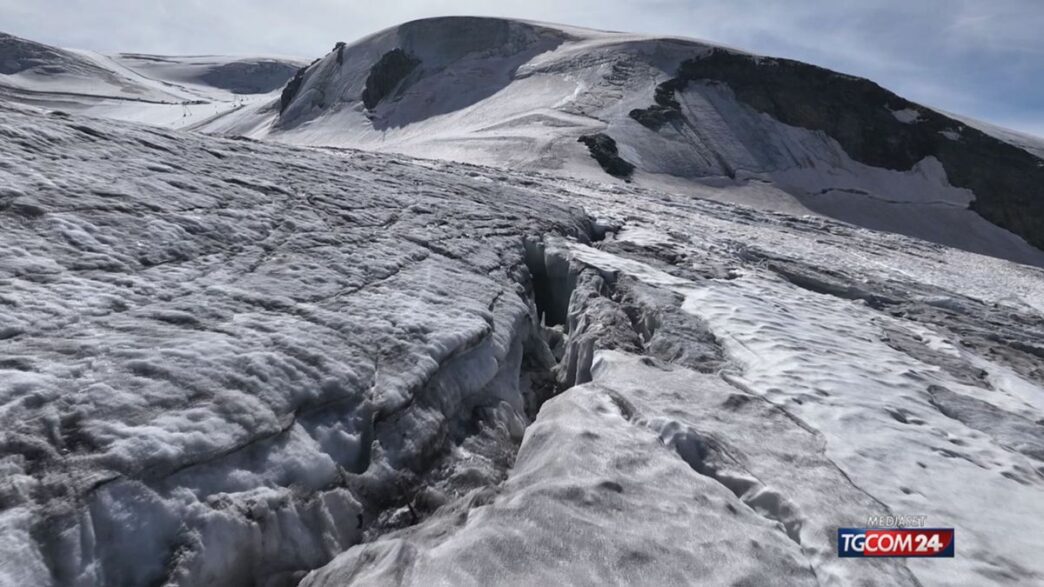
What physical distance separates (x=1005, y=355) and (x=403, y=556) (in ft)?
19.4

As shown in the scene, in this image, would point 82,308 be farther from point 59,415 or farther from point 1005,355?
point 1005,355

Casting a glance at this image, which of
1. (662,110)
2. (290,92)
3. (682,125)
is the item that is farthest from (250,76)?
(682,125)

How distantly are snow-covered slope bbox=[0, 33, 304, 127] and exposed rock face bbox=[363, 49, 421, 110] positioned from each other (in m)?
14.1

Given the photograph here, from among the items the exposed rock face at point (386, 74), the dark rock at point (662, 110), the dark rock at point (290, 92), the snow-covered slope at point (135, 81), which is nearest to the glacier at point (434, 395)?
the dark rock at point (662, 110)

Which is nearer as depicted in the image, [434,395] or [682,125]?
[434,395]

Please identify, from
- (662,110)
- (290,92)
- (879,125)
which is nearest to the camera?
(662,110)

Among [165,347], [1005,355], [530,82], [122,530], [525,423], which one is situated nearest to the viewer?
[122,530]

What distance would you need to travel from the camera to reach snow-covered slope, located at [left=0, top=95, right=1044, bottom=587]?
2.30 metres

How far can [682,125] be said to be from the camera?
81.8 ft

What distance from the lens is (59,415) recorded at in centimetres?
229

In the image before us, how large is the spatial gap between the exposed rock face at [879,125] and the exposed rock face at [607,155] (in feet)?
15.7

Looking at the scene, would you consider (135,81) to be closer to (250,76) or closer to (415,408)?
(250,76)

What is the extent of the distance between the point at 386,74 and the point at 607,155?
656 inches

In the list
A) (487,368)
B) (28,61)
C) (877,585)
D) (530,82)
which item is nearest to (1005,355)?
(877,585)
